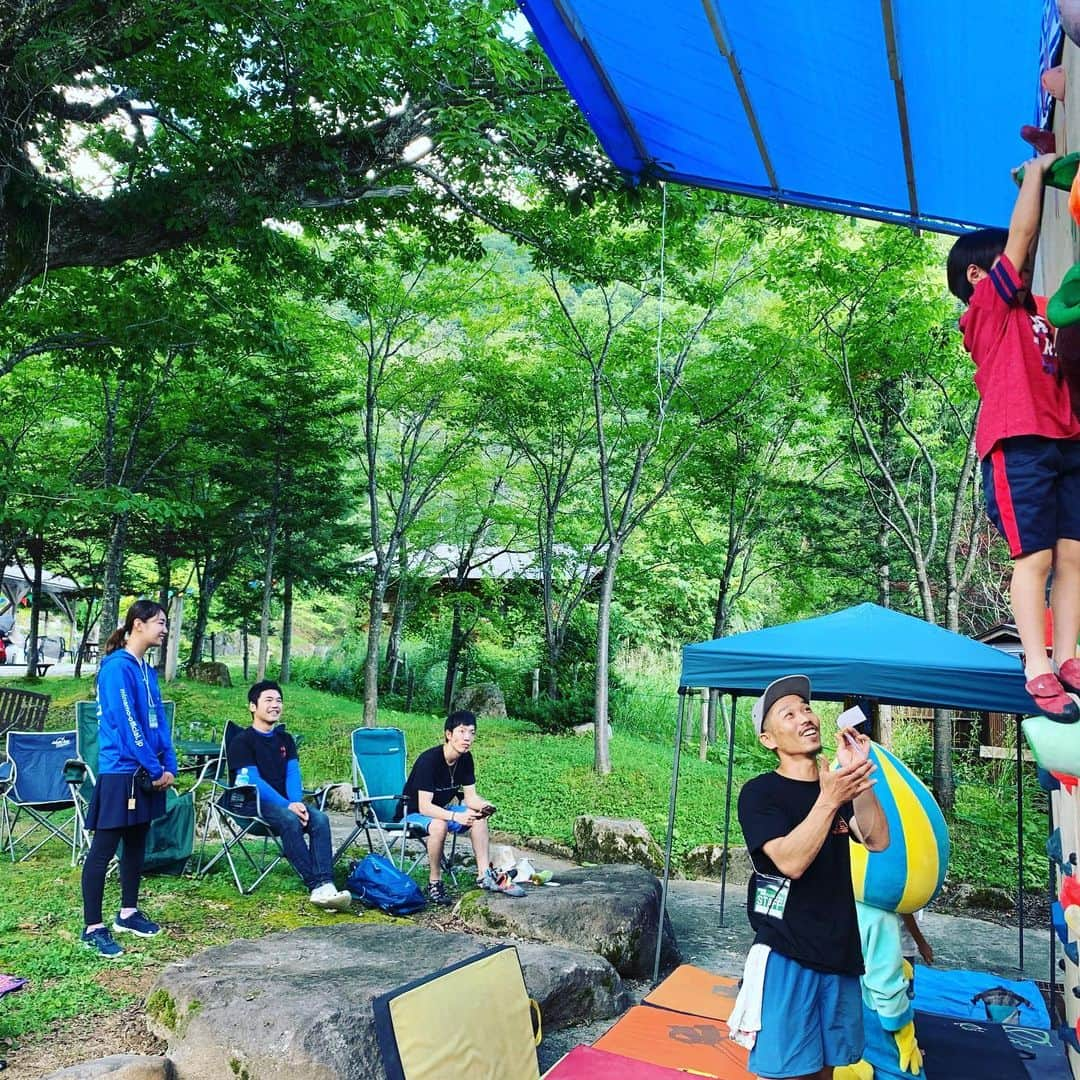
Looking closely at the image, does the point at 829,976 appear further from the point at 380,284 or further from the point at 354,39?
the point at 380,284

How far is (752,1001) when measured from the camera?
2.36 meters

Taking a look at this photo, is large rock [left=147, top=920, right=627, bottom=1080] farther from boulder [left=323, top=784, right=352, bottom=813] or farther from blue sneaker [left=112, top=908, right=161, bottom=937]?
boulder [left=323, top=784, right=352, bottom=813]

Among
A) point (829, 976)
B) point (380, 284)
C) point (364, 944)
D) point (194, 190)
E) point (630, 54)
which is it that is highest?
point (380, 284)

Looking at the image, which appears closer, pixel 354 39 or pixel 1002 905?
pixel 354 39

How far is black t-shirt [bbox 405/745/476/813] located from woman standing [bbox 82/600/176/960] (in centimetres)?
192

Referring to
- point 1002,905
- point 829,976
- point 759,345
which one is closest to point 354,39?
point 829,976

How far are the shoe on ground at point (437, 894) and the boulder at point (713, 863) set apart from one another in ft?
11.8

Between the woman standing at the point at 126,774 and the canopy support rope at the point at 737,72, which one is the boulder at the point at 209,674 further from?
the canopy support rope at the point at 737,72

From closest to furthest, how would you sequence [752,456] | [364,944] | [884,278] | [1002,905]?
1. [364,944]
2. [1002,905]
3. [884,278]
4. [752,456]

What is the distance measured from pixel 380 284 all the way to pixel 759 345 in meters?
4.95

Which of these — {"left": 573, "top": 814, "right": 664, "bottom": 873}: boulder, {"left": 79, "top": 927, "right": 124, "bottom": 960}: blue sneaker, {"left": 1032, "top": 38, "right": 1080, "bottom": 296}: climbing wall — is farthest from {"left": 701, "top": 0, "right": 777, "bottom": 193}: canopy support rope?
{"left": 573, "top": 814, "right": 664, "bottom": 873}: boulder

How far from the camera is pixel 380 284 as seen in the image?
11.9 metres

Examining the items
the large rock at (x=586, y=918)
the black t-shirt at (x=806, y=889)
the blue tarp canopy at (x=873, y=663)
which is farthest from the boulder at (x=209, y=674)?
the black t-shirt at (x=806, y=889)

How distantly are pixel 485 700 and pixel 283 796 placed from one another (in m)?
11.2
